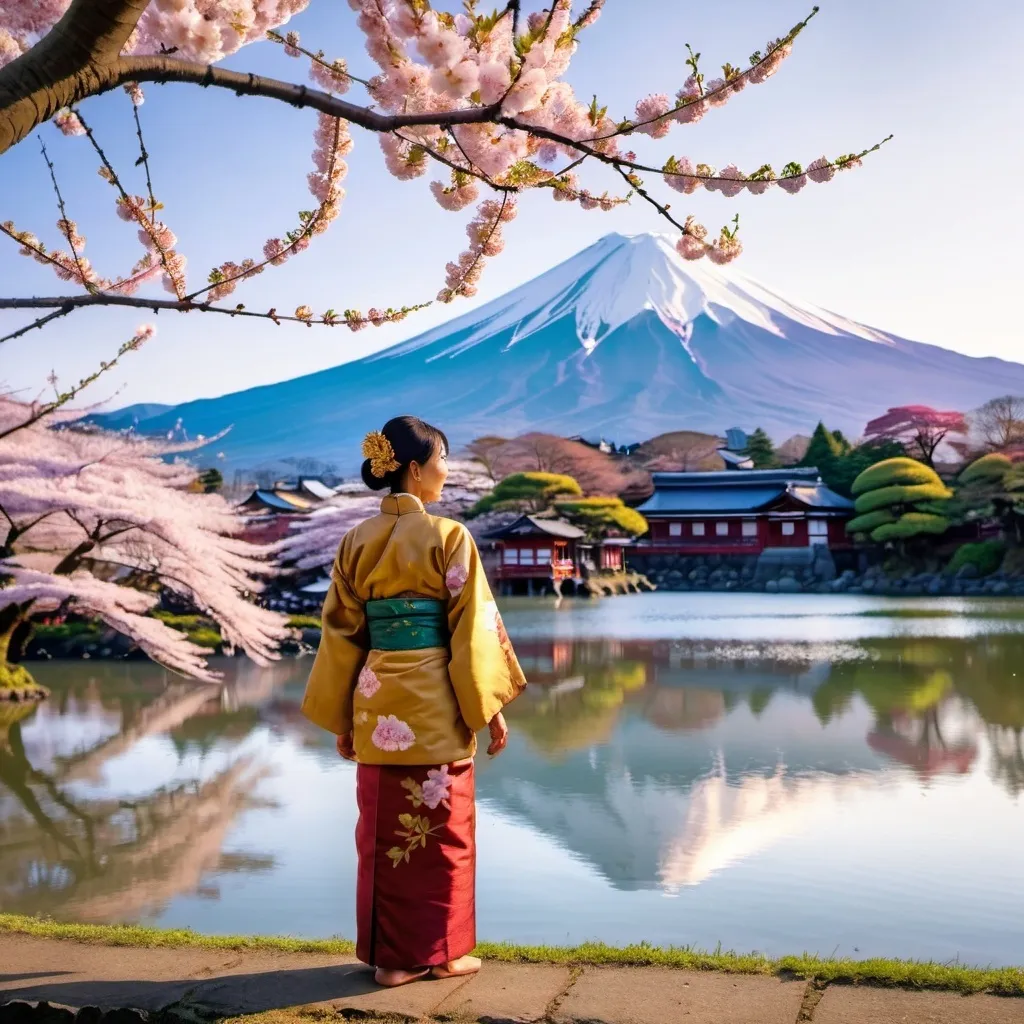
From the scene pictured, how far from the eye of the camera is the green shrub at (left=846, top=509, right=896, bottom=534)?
23.5m

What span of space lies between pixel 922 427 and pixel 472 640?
31.1 meters

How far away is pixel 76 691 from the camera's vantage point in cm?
845

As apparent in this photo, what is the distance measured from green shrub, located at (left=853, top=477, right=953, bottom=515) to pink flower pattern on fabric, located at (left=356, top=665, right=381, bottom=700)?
886 inches

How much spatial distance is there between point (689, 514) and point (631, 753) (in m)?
→ 23.6

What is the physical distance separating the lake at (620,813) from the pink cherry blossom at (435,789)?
790mm

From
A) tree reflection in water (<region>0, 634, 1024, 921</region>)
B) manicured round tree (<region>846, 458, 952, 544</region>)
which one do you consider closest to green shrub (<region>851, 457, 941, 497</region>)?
manicured round tree (<region>846, 458, 952, 544</region>)

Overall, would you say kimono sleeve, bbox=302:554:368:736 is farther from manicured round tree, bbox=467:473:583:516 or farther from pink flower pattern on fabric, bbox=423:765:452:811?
manicured round tree, bbox=467:473:583:516

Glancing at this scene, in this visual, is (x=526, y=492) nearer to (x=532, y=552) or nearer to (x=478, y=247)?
(x=532, y=552)

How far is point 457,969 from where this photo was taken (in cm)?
206

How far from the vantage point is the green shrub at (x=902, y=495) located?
22766 millimetres

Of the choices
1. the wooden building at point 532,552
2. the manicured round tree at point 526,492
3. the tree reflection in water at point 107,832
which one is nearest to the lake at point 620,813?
the tree reflection in water at point 107,832

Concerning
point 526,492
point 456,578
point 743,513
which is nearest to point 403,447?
point 456,578

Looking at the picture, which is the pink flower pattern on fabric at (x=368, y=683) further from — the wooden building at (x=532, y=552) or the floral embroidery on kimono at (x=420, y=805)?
the wooden building at (x=532, y=552)

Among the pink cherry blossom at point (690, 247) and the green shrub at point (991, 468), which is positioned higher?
the green shrub at point (991, 468)
